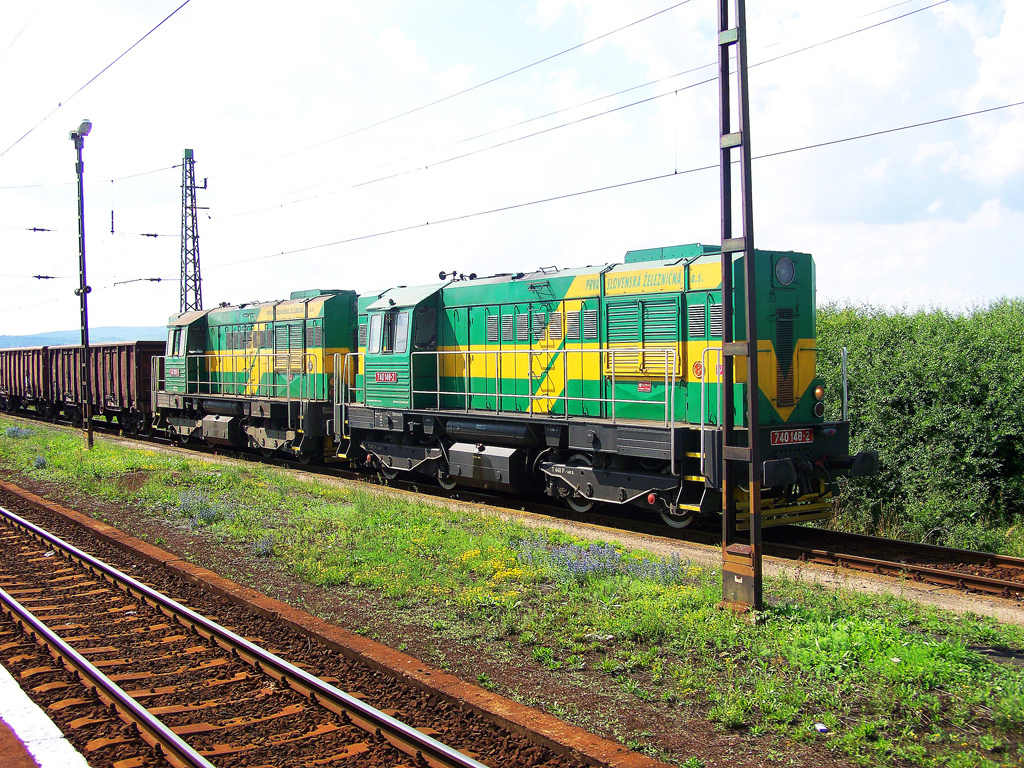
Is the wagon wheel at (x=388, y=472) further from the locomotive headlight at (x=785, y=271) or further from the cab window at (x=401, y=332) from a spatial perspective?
the locomotive headlight at (x=785, y=271)

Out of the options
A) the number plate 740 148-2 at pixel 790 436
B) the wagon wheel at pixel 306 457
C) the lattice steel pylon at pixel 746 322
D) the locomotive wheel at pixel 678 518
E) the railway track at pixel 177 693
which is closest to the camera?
the railway track at pixel 177 693

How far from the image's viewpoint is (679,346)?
10.7 metres

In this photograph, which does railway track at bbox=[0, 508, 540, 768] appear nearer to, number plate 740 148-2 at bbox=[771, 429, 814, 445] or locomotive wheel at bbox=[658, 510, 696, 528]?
locomotive wheel at bbox=[658, 510, 696, 528]

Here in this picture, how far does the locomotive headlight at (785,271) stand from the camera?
10.4 metres

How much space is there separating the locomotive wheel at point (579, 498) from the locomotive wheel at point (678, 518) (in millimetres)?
1352

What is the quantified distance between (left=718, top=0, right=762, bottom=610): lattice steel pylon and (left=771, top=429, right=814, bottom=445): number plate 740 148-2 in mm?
3118

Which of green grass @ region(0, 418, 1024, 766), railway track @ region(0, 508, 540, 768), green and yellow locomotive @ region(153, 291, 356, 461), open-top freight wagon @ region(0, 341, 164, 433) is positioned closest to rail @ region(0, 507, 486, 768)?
railway track @ region(0, 508, 540, 768)

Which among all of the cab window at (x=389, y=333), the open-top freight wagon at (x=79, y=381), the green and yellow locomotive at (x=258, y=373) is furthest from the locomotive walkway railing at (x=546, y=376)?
the open-top freight wagon at (x=79, y=381)

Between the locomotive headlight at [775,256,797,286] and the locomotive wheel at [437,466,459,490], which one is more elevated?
the locomotive headlight at [775,256,797,286]

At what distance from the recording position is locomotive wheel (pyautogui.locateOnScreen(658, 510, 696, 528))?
10531 mm

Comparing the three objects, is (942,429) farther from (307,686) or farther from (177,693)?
(177,693)

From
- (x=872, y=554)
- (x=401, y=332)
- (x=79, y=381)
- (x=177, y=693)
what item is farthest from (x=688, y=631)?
(x=79, y=381)

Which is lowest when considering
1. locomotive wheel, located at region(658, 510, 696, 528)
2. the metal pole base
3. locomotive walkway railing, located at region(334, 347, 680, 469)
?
locomotive wheel, located at region(658, 510, 696, 528)

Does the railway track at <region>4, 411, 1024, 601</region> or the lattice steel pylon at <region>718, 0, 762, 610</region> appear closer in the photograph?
the lattice steel pylon at <region>718, 0, 762, 610</region>
